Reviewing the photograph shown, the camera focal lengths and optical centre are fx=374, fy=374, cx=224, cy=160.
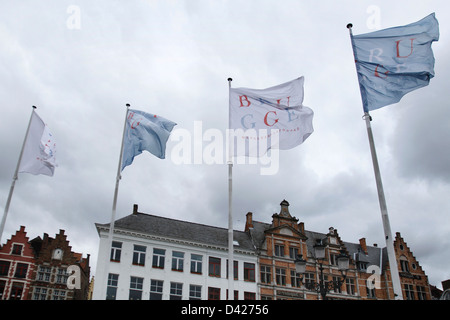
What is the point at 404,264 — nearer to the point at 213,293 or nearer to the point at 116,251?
the point at 213,293

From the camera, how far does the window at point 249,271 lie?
40.9 m

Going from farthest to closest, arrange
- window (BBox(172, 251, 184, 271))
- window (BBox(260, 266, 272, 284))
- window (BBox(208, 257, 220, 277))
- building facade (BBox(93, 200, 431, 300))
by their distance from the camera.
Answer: window (BBox(260, 266, 272, 284)) → window (BBox(208, 257, 220, 277)) → window (BBox(172, 251, 184, 271)) → building facade (BBox(93, 200, 431, 300))

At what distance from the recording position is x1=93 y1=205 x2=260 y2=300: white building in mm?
35625

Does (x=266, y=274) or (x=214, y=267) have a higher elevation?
(x=214, y=267)

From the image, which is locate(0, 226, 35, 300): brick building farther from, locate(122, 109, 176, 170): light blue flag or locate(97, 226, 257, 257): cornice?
locate(122, 109, 176, 170): light blue flag

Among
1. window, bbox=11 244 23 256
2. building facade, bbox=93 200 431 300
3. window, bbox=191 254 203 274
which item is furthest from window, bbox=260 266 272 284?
window, bbox=11 244 23 256

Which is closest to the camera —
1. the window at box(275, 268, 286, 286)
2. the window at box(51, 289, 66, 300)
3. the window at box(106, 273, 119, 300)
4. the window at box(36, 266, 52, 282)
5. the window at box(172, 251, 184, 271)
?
the window at box(106, 273, 119, 300)

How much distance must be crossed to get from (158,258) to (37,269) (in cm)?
1439

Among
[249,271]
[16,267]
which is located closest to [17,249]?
[16,267]

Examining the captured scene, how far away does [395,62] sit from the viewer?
46.3 feet

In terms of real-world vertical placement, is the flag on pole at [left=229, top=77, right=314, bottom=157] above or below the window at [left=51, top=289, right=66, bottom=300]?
above

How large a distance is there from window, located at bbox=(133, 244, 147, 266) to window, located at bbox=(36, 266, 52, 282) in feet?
39.5

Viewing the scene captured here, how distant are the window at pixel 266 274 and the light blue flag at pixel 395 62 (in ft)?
103
